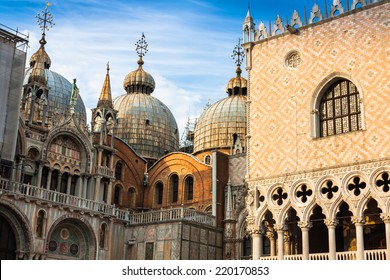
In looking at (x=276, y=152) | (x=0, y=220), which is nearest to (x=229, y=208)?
(x=276, y=152)

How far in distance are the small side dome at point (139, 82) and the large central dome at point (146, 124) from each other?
3.9 inches

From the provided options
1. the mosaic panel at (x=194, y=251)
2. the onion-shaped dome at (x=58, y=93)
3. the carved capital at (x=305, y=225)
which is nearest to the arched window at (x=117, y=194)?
the onion-shaped dome at (x=58, y=93)

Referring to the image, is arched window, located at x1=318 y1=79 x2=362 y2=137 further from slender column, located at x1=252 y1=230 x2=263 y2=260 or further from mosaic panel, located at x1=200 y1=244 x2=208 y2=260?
mosaic panel, located at x1=200 y1=244 x2=208 y2=260

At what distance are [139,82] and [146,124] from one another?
444 cm

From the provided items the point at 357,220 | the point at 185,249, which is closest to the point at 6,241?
the point at 185,249

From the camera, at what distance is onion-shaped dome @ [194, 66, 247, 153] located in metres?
35.8

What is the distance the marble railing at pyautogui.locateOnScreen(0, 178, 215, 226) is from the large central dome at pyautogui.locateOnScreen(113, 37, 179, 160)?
12646 mm

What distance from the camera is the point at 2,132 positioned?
67.5ft

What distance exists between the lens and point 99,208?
24234mm

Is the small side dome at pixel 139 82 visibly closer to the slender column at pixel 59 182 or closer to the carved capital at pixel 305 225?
the slender column at pixel 59 182

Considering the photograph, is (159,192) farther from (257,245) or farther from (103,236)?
(257,245)

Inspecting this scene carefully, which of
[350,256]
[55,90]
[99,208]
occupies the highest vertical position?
[55,90]

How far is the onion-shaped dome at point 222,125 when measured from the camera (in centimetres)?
3584

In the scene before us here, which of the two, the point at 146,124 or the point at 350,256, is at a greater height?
the point at 146,124
